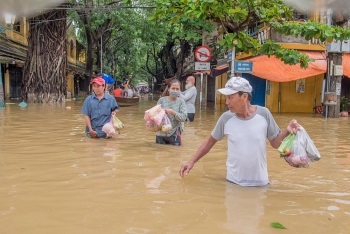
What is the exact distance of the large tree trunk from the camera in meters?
19.3

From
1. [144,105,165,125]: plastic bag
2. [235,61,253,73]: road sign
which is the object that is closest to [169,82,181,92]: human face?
[144,105,165,125]: plastic bag

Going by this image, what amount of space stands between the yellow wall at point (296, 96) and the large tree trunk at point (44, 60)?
10.5m

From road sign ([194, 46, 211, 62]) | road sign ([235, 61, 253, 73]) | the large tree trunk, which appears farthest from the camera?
the large tree trunk

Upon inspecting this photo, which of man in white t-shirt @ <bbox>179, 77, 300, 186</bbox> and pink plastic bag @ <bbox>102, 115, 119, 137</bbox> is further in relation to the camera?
pink plastic bag @ <bbox>102, 115, 119, 137</bbox>

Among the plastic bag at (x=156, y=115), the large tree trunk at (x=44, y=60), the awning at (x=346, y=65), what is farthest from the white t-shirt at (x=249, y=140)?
the large tree trunk at (x=44, y=60)

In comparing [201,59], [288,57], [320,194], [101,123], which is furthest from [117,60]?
[320,194]

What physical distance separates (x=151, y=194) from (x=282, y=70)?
42.0 ft

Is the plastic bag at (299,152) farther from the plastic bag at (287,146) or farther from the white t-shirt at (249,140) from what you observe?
the white t-shirt at (249,140)

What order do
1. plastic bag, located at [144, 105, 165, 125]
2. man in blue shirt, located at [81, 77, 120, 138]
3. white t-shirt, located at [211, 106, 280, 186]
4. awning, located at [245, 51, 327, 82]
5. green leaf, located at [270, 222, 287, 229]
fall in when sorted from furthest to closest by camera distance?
1. awning, located at [245, 51, 327, 82]
2. man in blue shirt, located at [81, 77, 120, 138]
3. plastic bag, located at [144, 105, 165, 125]
4. white t-shirt, located at [211, 106, 280, 186]
5. green leaf, located at [270, 222, 287, 229]

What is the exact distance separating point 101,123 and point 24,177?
2766mm

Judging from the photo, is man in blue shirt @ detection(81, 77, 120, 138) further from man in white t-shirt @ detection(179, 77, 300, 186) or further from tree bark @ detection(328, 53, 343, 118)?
tree bark @ detection(328, 53, 343, 118)

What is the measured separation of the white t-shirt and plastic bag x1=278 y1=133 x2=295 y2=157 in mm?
162

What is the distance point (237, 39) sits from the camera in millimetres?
10172

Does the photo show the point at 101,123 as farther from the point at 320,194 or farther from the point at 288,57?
the point at 288,57
